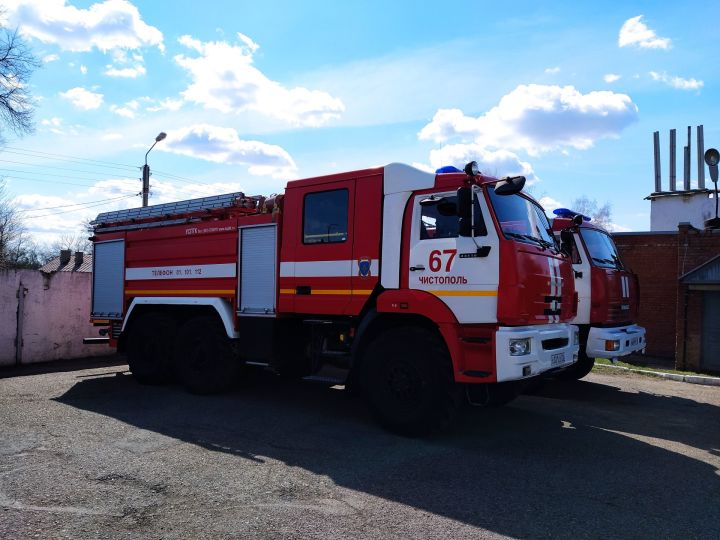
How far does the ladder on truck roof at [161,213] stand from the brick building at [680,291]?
8.65 metres

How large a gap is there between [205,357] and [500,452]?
15.2 feet

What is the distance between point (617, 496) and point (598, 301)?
478cm

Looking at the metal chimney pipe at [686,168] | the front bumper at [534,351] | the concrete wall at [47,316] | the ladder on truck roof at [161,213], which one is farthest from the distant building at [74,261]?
the front bumper at [534,351]

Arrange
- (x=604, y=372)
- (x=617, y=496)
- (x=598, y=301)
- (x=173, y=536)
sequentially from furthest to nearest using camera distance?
1. (x=604, y=372)
2. (x=598, y=301)
3. (x=617, y=496)
4. (x=173, y=536)

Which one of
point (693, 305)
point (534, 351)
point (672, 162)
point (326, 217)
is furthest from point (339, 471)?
point (672, 162)

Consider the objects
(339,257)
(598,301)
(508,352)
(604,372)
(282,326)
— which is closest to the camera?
(508,352)

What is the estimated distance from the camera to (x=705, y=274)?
12.0m

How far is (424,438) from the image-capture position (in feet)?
19.8

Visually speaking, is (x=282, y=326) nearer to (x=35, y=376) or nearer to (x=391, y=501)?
(x=391, y=501)

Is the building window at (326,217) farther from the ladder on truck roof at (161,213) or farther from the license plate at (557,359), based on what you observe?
the license plate at (557,359)

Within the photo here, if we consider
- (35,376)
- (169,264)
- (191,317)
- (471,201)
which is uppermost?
(471,201)

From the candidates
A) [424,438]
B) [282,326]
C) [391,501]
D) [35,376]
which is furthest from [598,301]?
[35,376]

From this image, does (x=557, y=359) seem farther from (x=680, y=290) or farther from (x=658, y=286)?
(x=658, y=286)

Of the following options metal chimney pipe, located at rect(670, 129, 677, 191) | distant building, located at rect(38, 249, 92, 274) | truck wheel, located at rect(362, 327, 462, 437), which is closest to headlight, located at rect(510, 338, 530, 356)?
truck wheel, located at rect(362, 327, 462, 437)
